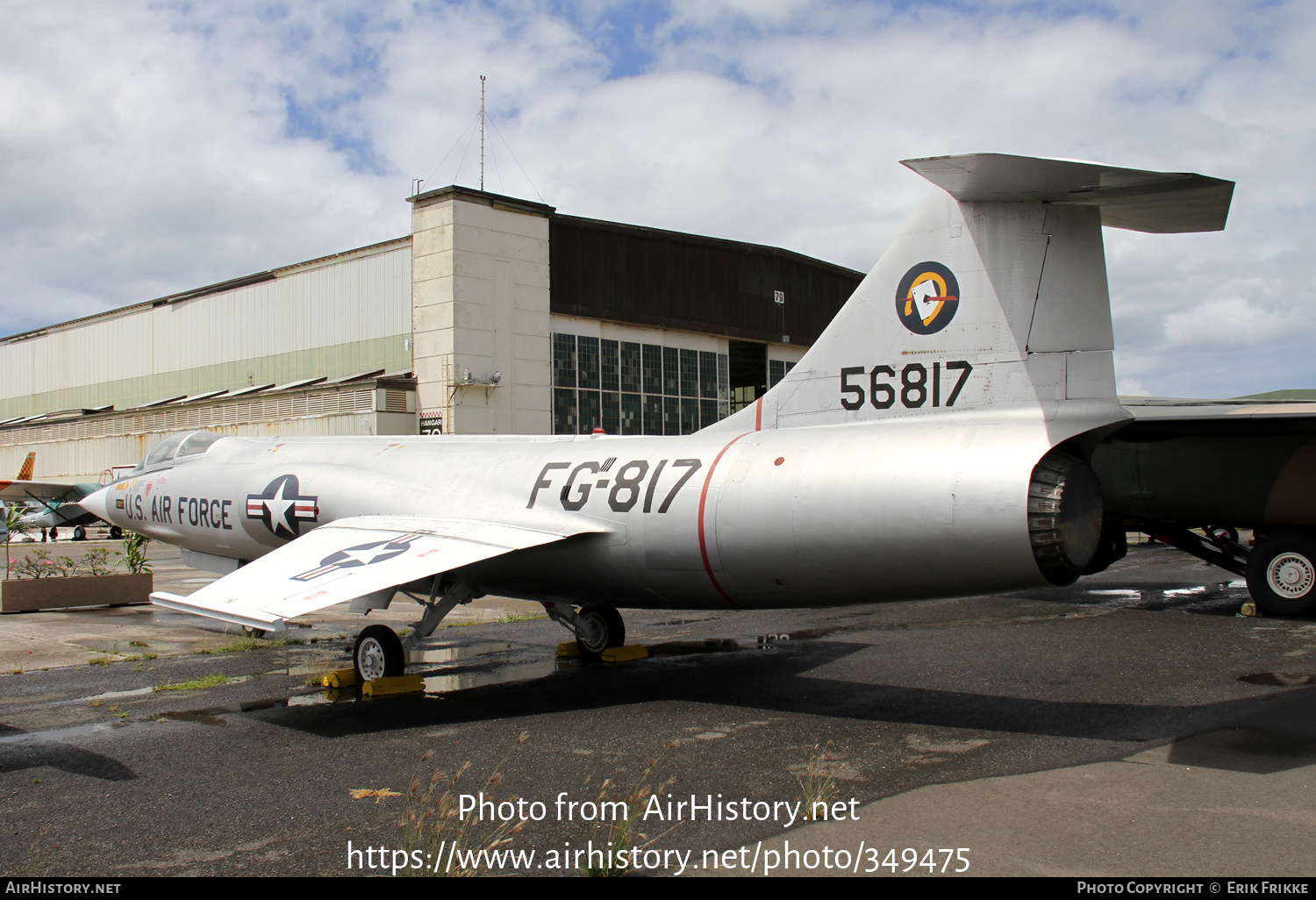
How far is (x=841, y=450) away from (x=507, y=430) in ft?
78.1

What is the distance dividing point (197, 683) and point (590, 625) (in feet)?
12.9

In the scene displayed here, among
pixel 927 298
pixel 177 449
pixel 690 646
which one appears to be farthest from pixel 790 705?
pixel 177 449

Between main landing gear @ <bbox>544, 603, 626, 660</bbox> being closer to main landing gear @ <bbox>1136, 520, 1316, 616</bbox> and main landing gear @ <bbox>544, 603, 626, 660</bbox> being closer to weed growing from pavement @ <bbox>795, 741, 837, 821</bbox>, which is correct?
weed growing from pavement @ <bbox>795, 741, 837, 821</bbox>

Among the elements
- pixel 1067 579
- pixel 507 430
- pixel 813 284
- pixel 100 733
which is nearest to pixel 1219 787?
pixel 1067 579

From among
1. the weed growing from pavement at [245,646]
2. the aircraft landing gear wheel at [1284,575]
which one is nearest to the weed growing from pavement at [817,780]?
the weed growing from pavement at [245,646]

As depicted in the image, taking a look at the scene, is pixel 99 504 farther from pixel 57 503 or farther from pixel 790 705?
pixel 57 503

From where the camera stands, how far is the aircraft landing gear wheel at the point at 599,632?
10383 mm

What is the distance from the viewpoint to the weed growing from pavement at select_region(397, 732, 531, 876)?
4.14 meters

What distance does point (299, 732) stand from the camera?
7332 mm

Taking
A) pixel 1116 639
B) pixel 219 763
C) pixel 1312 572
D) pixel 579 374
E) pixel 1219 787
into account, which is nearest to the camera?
pixel 1219 787

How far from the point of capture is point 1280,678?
849 centimetres

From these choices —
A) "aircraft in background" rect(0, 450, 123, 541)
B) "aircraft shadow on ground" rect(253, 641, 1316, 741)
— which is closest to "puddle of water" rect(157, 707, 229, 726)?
"aircraft shadow on ground" rect(253, 641, 1316, 741)

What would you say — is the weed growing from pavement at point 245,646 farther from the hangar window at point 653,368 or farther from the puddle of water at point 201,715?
the hangar window at point 653,368

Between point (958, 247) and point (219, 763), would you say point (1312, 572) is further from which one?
point (219, 763)
